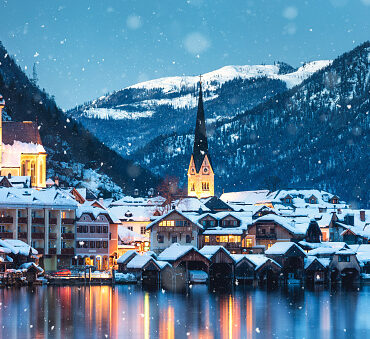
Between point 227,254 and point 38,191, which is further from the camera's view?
point 38,191

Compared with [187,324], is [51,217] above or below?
above

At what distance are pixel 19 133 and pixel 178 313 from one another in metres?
77.7

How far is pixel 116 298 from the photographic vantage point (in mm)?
83125

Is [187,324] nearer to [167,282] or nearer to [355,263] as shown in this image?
[167,282]

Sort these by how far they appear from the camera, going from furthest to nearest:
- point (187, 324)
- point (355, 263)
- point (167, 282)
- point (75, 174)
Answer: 1. point (75, 174)
2. point (355, 263)
3. point (167, 282)
4. point (187, 324)

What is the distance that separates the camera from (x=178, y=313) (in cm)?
7144

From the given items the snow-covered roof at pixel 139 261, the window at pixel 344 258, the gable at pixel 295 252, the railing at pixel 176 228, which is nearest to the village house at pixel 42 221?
the railing at pixel 176 228

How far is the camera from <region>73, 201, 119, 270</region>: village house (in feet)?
384

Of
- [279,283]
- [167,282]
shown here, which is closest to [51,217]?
[167,282]

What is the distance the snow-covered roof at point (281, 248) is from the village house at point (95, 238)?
69.5ft

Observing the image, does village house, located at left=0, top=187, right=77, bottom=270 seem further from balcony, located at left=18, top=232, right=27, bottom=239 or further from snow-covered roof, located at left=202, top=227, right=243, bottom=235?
snow-covered roof, located at left=202, top=227, right=243, bottom=235

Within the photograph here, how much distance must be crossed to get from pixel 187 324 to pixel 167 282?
41.5 m

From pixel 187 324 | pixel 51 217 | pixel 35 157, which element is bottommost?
pixel 187 324

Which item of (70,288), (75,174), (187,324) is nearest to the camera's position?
(187,324)
